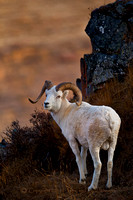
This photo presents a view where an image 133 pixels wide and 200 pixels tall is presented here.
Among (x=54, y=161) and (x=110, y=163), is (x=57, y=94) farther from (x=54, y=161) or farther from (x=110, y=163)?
(x=54, y=161)

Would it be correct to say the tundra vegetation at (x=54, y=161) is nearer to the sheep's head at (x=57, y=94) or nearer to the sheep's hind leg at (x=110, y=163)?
the sheep's hind leg at (x=110, y=163)

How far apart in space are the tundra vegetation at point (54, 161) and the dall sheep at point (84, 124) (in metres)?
0.56

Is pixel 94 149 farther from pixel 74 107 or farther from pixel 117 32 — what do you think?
pixel 117 32

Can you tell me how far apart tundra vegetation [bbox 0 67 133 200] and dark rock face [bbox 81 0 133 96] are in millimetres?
600

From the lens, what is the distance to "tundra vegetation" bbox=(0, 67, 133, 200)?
7.28 m

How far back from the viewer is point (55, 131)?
10664 millimetres

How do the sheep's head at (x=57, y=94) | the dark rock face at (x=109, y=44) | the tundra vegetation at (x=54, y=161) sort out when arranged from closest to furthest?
the tundra vegetation at (x=54, y=161)
the sheep's head at (x=57, y=94)
the dark rock face at (x=109, y=44)

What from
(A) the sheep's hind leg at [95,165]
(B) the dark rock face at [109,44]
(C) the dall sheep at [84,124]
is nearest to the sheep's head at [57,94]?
(C) the dall sheep at [84,124]

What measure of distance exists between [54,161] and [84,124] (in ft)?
11.4

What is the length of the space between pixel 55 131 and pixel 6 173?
2227mm

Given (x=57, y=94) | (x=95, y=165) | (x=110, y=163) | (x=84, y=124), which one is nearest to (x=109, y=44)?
(x=57, y=94)

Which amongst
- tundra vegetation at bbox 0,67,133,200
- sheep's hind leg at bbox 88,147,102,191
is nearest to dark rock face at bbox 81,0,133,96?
tundra vegetation at bbox 0,67,133,200

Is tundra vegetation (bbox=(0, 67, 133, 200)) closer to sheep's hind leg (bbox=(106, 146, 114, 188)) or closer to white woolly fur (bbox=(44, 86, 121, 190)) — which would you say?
sheep's hind leg (bbox=(106, 146, 114, 188))

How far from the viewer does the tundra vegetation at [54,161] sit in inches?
287
